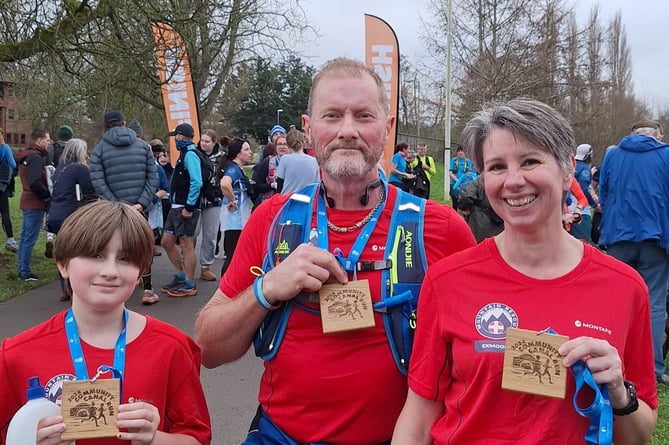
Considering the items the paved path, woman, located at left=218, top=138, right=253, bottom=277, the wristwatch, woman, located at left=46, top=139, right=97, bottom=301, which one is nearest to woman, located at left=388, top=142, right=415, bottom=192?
the paved path

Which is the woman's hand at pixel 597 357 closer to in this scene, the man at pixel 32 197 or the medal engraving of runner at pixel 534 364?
the medal engraving of runner at pixel 534 364

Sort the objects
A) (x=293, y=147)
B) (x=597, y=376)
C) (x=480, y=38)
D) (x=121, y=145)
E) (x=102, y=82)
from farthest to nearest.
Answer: (x=480, y=38) < (x=102, y=82) < (x=293, y=147) < (x=121, y=145) < (x=597, y=376)

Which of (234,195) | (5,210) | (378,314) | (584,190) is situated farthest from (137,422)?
(5,210)

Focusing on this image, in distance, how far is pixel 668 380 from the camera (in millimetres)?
4473

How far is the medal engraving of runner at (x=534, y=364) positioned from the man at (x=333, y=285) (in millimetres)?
468

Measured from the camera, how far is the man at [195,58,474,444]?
74.7 inches

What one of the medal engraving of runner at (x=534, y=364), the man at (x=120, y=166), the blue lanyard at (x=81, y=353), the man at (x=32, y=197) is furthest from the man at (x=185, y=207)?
the medal engraving of runner at (x=534, y=364)

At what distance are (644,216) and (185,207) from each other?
481cm

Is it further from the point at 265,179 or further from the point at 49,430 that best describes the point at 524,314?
the point at 265,179

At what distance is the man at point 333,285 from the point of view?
1.90 metres

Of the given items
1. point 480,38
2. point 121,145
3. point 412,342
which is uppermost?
point 480,38

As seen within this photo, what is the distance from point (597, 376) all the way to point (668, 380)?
3654 millimetres

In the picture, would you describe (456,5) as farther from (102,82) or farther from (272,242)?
(272,242)

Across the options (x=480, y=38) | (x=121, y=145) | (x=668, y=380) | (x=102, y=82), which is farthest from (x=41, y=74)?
(x=480, y=38)
